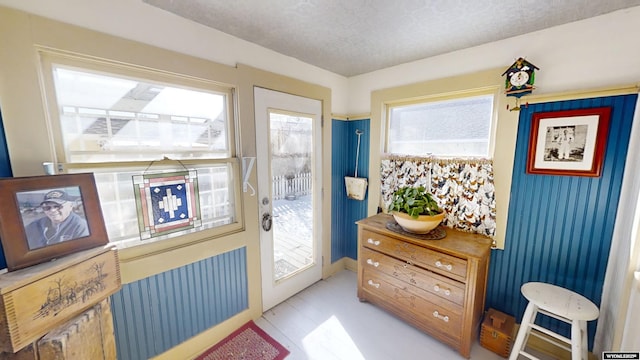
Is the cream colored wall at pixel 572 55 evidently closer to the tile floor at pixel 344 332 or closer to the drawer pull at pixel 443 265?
the drawer pull at pixel 443 265

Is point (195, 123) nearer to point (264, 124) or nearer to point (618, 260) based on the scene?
point (264, 124)

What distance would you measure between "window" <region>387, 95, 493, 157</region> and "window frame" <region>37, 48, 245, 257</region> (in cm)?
155

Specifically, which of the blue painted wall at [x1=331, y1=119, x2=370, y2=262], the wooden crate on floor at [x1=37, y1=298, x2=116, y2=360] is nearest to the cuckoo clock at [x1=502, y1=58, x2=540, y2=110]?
the blue painted wall at [x1=331, y1=119, x2=370, y2=262]

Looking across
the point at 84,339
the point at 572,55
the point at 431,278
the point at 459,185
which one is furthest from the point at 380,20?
the point at 84,339

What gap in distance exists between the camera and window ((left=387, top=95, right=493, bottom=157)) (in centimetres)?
190

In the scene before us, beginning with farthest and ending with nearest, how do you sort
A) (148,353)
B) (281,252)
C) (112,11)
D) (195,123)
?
1. (281,252)
2. (195,123)
3. (148,353)
4. (112,11)

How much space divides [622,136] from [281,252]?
Result: 248 cm

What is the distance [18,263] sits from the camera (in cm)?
82

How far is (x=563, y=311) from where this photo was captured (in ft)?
4.28

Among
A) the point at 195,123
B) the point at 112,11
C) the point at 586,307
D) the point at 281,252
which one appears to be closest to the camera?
the point at 112,11

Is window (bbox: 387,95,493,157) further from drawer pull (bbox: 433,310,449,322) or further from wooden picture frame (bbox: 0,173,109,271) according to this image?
wooden picture frame (bbox: 0,173,109,271)

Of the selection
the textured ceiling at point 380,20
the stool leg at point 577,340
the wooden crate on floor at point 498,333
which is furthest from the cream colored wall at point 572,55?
the wooden crate on floor at point 498,333

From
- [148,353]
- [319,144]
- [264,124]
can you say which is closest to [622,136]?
[319,144]

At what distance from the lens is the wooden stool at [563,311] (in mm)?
1291
